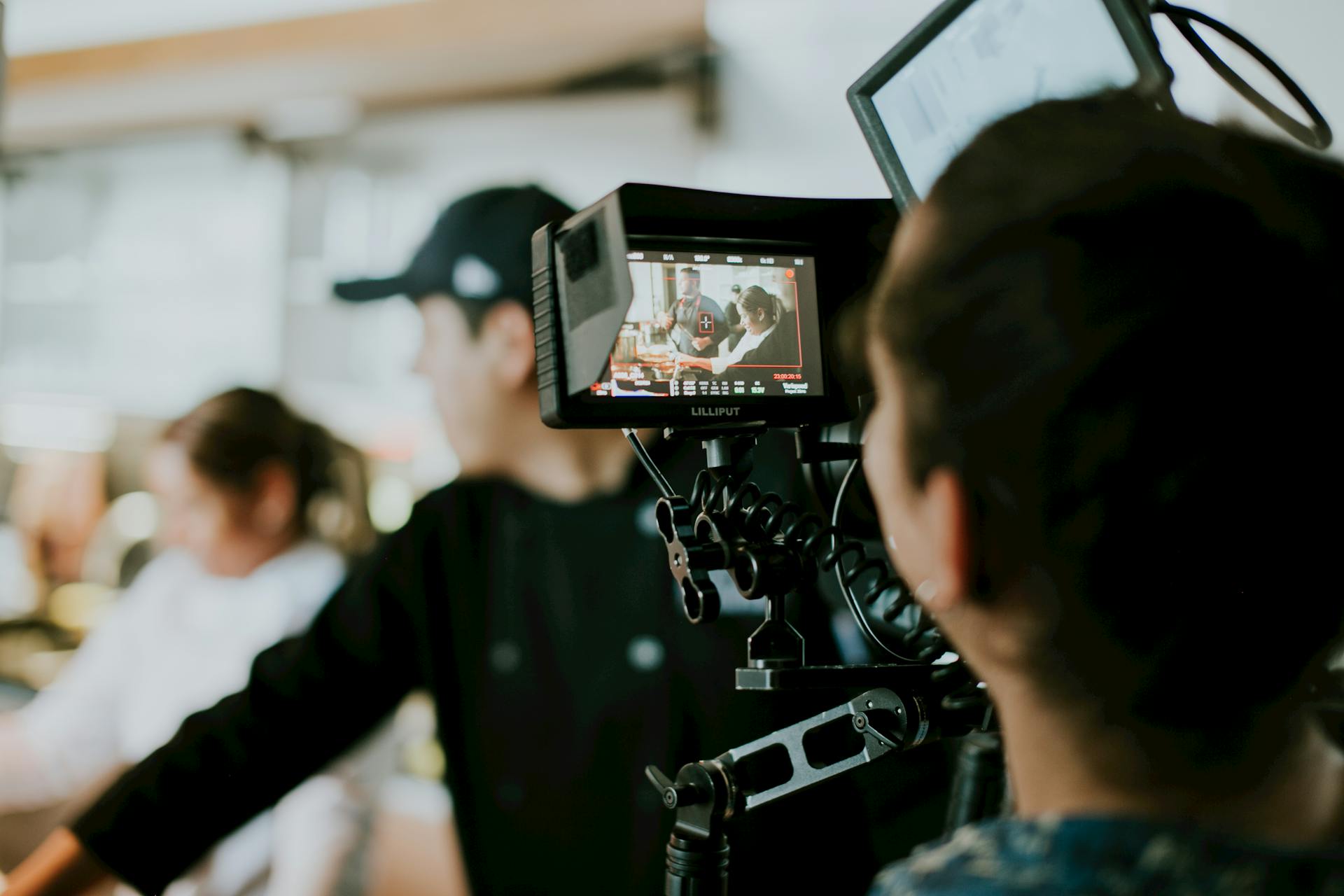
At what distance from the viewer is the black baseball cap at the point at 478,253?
1592mm

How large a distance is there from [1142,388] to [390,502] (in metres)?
1.38

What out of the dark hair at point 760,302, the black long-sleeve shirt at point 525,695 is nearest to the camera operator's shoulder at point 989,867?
the dark hair at point 760,302

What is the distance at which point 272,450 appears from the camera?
1.65 metres

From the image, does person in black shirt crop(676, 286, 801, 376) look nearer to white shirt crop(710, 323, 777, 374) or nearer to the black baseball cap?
white shirt crop(710, 323, 777, 374)

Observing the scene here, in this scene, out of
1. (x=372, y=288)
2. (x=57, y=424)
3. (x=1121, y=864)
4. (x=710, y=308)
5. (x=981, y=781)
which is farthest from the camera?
(x=57, y=424)

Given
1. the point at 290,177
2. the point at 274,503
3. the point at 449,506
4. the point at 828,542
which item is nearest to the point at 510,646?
the point at 449,506

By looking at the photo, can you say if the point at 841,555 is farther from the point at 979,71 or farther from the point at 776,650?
the point at 979,71

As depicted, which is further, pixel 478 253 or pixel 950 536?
pixel 478 253

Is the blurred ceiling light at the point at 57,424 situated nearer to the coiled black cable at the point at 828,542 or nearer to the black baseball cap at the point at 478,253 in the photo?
the black baseball cap at the point at 478,253

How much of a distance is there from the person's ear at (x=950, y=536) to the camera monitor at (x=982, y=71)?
0.22 metres

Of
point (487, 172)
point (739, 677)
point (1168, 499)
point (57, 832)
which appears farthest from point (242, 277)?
point (1168, 499)

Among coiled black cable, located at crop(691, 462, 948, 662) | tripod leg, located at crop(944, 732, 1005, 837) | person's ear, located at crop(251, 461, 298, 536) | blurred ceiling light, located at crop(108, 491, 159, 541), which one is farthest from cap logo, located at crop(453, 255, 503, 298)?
tripod leg, located at crop(944, 732, 1005, 837)

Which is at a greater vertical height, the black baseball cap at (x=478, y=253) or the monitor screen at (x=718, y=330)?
the black baseball cap at (x=478, y=253)

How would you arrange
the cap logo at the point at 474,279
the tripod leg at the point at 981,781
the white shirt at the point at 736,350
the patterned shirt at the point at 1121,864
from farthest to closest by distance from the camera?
1. the cap logo at the point at 474,279
2. the tripod leg at the point at 981,781
3. the white shirt at the point at 736,350
4. the patterned shirt at the point at 1121,864
